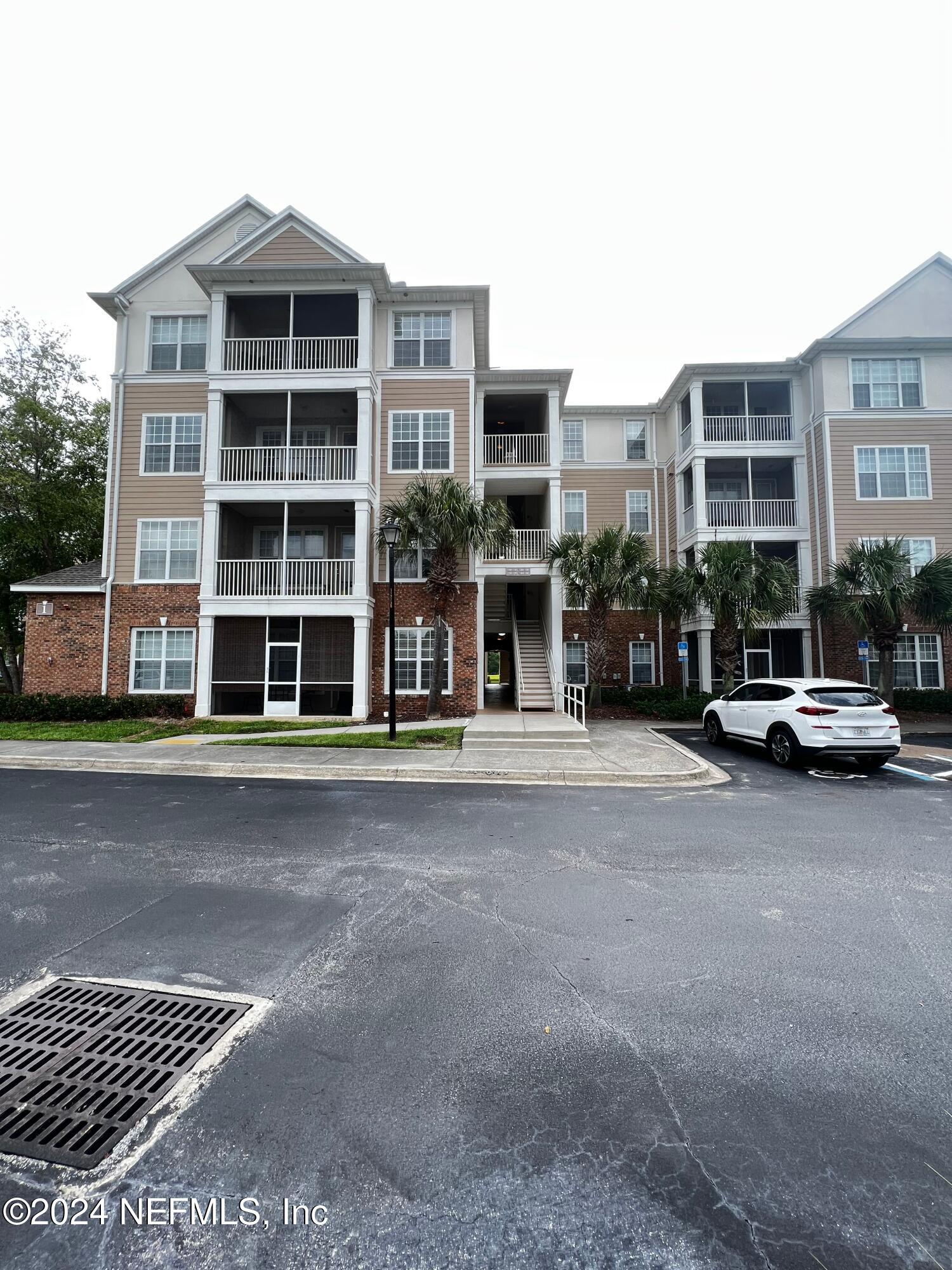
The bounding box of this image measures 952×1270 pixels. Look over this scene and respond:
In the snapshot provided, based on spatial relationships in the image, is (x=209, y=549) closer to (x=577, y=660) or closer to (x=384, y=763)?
(x=384, y=763)

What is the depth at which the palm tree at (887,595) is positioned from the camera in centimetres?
1838

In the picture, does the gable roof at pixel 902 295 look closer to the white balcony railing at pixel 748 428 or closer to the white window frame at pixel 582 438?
the white balcony railing at pixel 748 428

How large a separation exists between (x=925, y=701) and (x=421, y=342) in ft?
68.2

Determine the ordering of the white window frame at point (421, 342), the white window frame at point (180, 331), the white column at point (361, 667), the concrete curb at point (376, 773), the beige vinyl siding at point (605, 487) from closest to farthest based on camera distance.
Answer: the concrete curb at point (376, 773)
the white column at point (361, 667)
the white window frame at point (421, 342)
the white window frame at point (180, 331)
the beige vinyl siding at point (605, 487)

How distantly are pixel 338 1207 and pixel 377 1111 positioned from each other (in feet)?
1.45

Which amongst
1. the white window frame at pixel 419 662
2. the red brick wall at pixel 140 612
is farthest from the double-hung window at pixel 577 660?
the red brick wall at pixel 140 612

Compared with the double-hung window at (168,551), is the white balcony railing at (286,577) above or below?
below

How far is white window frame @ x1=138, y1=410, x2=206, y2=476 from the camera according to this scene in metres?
18.0

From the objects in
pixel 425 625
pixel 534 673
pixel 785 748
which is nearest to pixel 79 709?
pixel 425 625

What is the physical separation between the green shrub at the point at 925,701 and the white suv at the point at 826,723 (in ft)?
34.6

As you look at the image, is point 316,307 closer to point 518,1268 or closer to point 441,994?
point 441,994

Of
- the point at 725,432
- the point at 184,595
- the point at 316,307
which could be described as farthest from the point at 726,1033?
the point at 725,432

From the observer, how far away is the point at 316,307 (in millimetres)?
18344

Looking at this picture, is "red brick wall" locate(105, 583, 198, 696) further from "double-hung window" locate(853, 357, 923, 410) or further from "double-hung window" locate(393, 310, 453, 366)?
"double-hung window" locate(853, 357, 923, 410)
